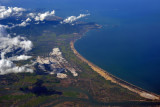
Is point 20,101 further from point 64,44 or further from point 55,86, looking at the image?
point 64,44

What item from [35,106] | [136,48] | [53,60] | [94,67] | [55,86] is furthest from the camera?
[136,48]

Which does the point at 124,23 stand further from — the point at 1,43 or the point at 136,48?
the point at 1,43

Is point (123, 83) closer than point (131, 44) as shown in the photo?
Yes

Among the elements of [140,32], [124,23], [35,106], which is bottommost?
[35,106]

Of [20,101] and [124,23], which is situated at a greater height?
[124,23]

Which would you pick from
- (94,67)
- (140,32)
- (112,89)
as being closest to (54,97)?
(112,89)

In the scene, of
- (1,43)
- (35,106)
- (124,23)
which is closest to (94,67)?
(35,106)

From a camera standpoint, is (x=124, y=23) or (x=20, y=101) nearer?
(x=20, y=101)

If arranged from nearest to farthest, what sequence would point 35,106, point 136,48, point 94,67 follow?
1. point 35,106
2. point 94,67
3. point 136,48

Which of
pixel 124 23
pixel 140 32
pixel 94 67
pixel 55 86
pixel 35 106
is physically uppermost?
pixel 124 23
